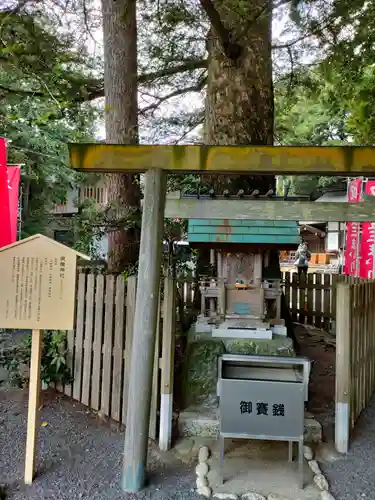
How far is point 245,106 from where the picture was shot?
21.5 ft

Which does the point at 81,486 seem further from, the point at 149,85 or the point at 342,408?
the point at 149,85

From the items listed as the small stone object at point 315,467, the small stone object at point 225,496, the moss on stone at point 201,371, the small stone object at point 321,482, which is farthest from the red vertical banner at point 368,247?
the small stone object at point 225,496

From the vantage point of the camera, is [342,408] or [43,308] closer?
[43,308]

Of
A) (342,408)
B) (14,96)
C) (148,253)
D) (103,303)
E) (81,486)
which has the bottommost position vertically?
(81,486)

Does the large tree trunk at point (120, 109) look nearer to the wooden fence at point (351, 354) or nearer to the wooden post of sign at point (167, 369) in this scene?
the wooden post of sign at point (167, 369)

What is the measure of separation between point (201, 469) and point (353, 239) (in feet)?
20.8

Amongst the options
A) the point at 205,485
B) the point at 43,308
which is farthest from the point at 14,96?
the point at 205,485

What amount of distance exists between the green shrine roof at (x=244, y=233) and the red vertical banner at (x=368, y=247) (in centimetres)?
322

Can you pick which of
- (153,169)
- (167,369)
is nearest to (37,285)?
(153,169)

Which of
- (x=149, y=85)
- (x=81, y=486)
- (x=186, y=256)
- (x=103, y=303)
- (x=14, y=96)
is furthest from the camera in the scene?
(x=149, y=85)

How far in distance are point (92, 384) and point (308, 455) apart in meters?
2.30

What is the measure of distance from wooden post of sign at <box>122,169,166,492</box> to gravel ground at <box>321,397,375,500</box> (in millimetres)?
1605

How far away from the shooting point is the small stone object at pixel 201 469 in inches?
133

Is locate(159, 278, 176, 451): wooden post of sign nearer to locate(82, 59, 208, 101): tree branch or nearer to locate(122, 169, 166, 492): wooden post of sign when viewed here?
locate(122, 169, 166, 492): wooden post of sign
